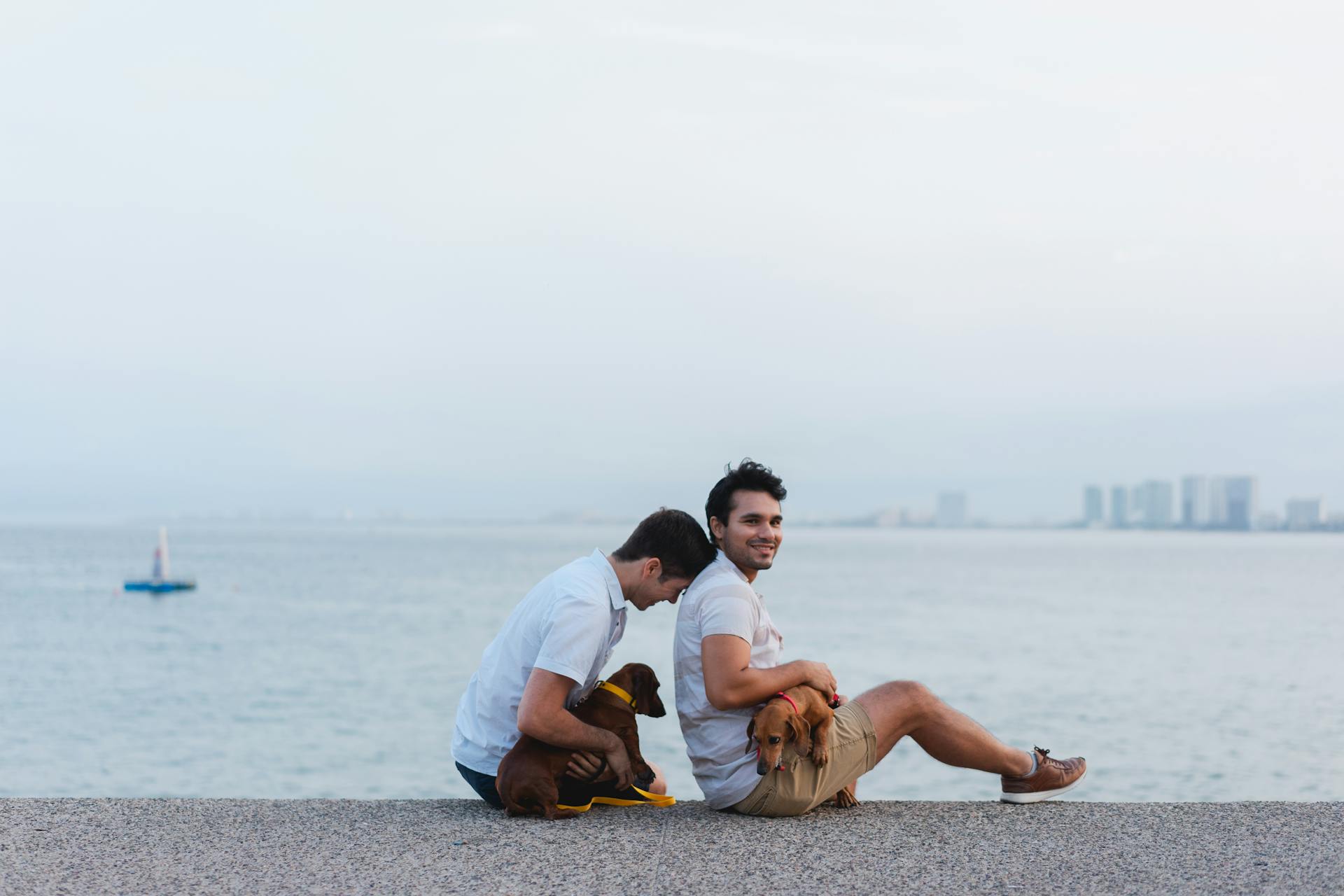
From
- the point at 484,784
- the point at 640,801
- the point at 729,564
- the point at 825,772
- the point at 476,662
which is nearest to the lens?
the point at 729,564

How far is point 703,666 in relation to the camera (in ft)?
14.8

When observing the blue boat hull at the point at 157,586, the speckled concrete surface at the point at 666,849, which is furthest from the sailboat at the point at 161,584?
the speckled concrete surface at the point at 666,849

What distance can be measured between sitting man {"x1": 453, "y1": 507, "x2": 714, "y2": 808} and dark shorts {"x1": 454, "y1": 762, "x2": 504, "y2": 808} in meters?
0.06

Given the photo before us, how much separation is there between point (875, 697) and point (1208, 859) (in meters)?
1.34

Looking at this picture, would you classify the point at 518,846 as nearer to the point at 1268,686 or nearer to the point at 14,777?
the point at 14,777

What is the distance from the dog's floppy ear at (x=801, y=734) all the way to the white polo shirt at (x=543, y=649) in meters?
0.74

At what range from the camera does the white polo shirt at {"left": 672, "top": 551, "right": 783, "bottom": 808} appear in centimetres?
446

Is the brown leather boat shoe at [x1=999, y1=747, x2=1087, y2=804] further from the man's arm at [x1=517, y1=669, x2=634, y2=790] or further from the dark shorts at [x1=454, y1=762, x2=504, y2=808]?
the dark shorts at [x1=454, y1=762, x2=504, y2=808]

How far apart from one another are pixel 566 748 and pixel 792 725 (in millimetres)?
890

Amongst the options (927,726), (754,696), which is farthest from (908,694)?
(754,696)

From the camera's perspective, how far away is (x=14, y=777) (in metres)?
22.3

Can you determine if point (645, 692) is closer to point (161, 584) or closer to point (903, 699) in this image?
point (903, 699)

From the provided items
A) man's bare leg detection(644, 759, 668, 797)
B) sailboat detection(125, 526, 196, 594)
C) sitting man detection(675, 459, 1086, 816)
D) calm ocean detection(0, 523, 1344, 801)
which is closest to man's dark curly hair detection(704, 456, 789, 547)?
sitting man detection(675, 459, 1086, 816)

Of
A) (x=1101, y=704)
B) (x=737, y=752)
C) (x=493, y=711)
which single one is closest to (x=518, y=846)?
(x=493, y=711)
